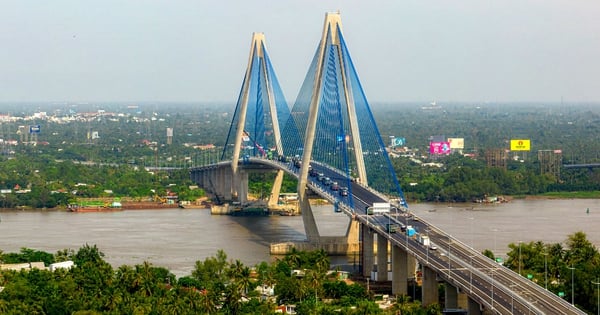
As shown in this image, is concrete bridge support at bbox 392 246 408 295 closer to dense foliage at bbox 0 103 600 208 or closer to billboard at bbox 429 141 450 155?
dense foliage at bbox 0 103 600 208

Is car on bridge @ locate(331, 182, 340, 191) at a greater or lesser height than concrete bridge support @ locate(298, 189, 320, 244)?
greater

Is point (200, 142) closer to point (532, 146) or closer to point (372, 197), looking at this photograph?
point (532, 146)

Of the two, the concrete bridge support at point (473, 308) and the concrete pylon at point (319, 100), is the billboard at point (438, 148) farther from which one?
the concrete bridge support at point (473, 308)

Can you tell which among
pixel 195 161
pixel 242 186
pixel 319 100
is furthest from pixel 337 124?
pixel 195 161

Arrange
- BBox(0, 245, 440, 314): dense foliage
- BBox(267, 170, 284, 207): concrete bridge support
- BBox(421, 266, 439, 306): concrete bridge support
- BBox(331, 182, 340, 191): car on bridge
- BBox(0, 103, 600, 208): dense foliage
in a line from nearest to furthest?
BBox(0, 245, 440, 314): dense foliage
BBox(421, 266, 439, 306): concrete bridge support
BBox(331, 182, 340, 191): car on bridge
BBox(267, 170, 284, 207): concrete bridge support
BBox(0, 103, 600, 208): dense foliage

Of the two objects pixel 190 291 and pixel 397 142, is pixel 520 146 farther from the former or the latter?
pixel 190 291

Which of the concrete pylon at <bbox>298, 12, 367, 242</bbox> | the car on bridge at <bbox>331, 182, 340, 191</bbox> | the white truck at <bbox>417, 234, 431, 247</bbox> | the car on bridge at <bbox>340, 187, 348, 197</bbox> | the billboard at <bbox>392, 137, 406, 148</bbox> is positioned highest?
the concrete pylon at <bbox>298, 12, 367, 242</bbox>

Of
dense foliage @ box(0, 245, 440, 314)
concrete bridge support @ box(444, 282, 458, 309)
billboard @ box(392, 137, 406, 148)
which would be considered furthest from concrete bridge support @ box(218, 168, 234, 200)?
billboard @ box(392, 137, 406, 148)

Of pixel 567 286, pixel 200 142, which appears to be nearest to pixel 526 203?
pixel 567 286
